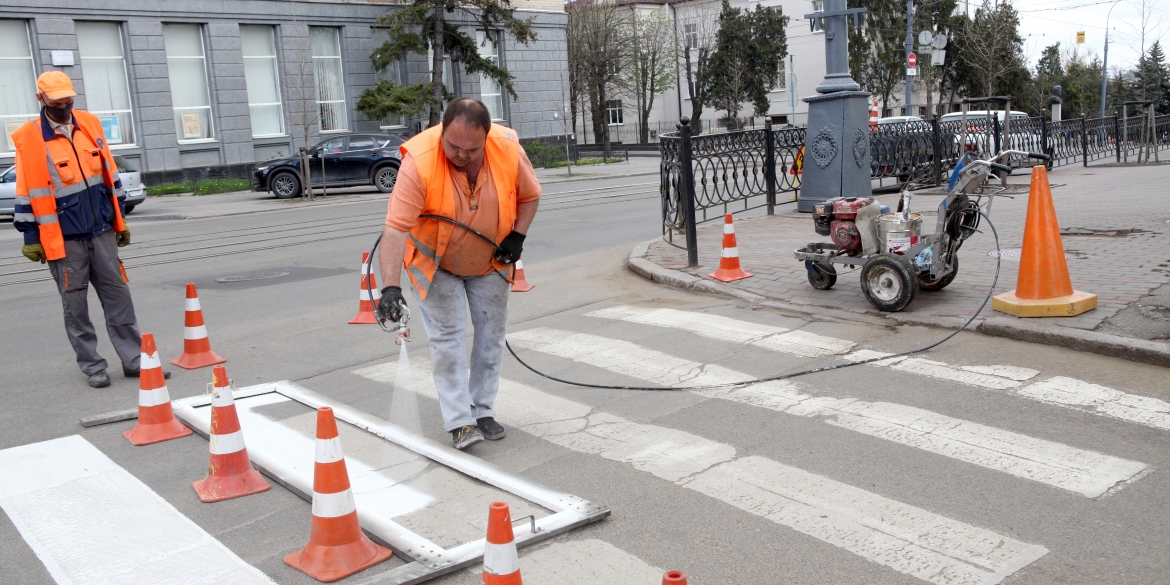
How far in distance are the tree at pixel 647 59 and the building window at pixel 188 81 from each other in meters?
29.6

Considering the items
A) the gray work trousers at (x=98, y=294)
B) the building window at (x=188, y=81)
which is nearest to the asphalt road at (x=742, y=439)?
the gray work trousers at (x=98, y=294)

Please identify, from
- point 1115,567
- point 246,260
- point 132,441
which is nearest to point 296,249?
point 246,260

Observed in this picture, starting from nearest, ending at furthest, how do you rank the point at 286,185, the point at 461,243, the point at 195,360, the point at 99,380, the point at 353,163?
the point at 461,243, the point at 99,380, the point at 195,360, the point at 286,185, the point at 353,163

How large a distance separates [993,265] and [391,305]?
6.50m

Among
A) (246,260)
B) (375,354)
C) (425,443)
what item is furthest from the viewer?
(246,260)

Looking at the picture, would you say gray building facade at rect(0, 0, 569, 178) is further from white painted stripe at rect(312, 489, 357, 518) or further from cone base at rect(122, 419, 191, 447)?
white painted stripe at rect(312, 489, 357, 518)

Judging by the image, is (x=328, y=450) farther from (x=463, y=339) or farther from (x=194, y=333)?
(x=194, y=333)

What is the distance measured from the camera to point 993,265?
9.06 metres

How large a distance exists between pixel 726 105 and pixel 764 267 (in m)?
50.7

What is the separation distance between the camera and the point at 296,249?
45.0 ft

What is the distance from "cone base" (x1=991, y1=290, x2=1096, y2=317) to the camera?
22.5ft

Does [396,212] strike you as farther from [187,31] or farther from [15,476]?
[187,31]

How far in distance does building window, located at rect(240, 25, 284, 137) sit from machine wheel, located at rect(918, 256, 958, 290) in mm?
27318

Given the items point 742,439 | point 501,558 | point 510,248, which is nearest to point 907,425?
point 742,439
